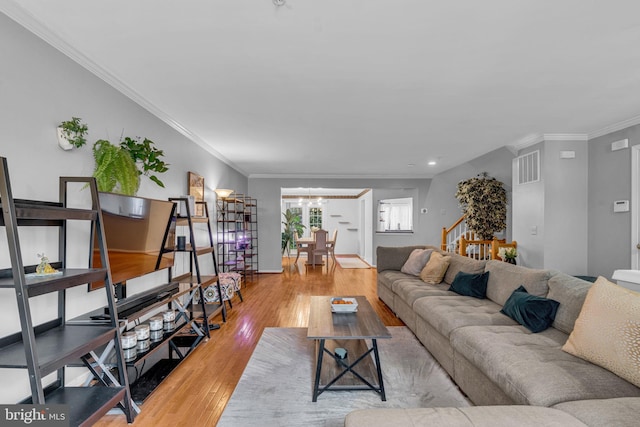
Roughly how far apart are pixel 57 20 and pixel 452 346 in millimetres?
3398

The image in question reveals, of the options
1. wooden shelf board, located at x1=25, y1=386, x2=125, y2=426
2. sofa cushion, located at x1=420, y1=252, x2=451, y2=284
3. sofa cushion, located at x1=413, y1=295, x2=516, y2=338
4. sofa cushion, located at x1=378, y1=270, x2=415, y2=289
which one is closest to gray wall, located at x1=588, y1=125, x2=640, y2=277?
sofa cushion, located at x1=420, y1=252, x2=451, y2=284

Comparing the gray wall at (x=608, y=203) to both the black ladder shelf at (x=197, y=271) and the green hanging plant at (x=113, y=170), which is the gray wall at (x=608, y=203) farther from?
the green hanging plant at (x=113, y=170)

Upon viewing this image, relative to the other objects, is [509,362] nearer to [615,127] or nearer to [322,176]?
[615,127]

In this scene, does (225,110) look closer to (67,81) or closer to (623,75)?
(67,81)

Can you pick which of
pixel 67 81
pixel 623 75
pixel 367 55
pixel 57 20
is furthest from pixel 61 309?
pixel 623 75

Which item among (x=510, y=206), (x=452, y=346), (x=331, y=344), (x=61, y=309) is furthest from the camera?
(x=510, y=206)

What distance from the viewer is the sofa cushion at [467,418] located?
1.18 metres

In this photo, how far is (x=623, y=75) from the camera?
2.57 m

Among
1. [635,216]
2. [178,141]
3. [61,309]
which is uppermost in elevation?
[178,141]

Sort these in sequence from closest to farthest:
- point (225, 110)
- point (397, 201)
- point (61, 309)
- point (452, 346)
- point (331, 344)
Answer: point (61, 309)
point (452, 346)
point (331, 344)
point (225, 110)
point (397, 201)

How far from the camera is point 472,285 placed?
10.9 feet

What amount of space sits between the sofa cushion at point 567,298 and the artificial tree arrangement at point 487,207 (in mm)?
3331

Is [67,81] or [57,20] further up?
[57,20]

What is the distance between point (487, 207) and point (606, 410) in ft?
15.5
